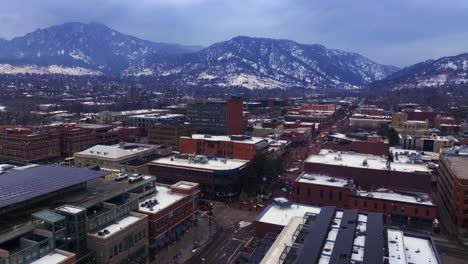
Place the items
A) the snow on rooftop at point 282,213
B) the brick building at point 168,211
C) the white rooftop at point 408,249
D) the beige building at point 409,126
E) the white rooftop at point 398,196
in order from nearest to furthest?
the white rooftop at point 408,249 → the brick building at point 168,211 → the snow on rooftop at point 282,213 → the white rooftop at point 398,196 → the beige building at point 409,126

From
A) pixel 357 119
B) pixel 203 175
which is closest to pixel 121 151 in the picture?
pixel 203 175

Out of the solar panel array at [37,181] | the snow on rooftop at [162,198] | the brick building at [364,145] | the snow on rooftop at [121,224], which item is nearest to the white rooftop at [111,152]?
the snow on rooftop at [162,198]

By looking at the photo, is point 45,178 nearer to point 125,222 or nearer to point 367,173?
point 125,222

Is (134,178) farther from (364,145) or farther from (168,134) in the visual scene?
(364,145)

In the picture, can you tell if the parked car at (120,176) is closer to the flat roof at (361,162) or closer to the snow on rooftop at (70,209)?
the snow on rooftop at (70,209)

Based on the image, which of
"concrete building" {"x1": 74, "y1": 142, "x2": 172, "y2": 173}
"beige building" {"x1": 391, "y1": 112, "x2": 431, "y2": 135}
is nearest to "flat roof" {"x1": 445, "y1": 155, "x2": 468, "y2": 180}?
"beige building" {"x1": 391, "y1": 112, "x2": 431, "y2": 135}

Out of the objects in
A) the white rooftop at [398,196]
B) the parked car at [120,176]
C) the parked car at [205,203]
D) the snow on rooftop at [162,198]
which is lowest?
the parked car at [205,203]

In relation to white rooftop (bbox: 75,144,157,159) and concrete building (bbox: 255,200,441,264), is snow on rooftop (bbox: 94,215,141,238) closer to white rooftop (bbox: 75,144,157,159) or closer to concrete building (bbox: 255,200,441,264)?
concrete building (bbox: 255,200,441,264)
